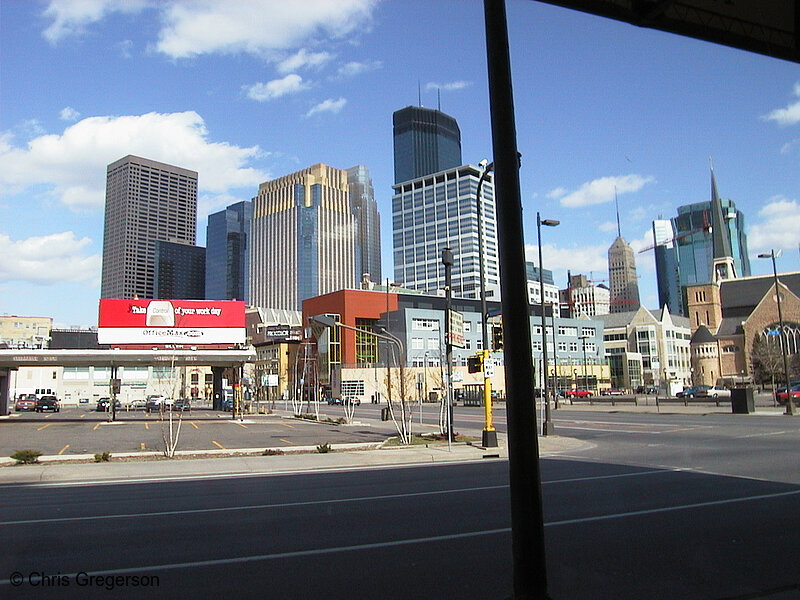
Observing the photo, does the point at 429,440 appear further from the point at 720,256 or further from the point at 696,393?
the point at 720,256

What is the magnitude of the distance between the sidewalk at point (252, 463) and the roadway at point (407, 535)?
158 centimetres

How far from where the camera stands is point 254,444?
27.1 meters

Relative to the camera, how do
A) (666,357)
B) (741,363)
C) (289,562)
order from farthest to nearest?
1. (666,357)
2. (741,363)
3. (289,562)

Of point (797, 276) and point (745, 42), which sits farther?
point (797, 276)

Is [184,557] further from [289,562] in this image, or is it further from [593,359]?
[593,359]

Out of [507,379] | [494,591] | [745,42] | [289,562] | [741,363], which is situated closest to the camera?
[507,379]

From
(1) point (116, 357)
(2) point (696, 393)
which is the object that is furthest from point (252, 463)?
(2) point (696, 393)

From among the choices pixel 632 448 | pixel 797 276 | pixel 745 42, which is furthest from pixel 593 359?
pixel 745 42

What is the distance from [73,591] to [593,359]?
13096cm

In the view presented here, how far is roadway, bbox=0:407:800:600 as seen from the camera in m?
6.63

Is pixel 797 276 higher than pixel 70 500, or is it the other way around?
pixel 797 276

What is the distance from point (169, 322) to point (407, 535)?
44.2 meters

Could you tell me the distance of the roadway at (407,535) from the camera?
663 centimetres

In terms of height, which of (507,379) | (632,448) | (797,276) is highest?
(797,276)
